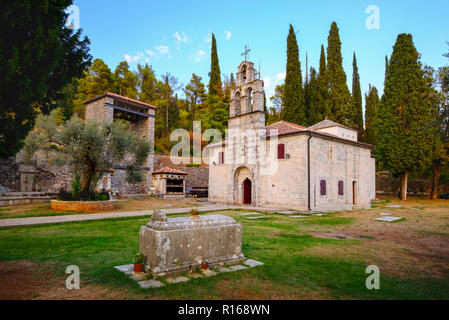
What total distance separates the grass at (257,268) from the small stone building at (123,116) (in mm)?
17303

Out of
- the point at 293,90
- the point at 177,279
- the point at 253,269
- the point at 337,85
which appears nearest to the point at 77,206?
the point at 177,279

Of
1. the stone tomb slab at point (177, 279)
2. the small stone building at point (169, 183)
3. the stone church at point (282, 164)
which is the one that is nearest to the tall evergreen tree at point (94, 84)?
the small stone building at point (169, 183)

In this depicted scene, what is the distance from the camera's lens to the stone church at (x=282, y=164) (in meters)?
17.9

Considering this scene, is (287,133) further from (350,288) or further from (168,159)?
(168,159)

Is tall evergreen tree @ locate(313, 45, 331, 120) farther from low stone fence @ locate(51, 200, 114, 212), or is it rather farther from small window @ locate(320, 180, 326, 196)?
low stone fence @ locate(51, 200, 114, 212)

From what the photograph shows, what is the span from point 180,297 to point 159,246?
3.36 feet

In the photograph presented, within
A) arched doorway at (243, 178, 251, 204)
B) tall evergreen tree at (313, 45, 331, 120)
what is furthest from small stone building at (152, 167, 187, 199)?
tall evergreen tree at (313, 45, 331, 120)

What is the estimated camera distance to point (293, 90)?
3356 centimetres

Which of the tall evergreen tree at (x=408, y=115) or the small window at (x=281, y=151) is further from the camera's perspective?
the tall evergreen tree at (x=408, y=115)

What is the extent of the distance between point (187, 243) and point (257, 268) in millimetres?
1539

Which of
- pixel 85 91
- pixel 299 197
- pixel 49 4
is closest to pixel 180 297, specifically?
pixel 49 4

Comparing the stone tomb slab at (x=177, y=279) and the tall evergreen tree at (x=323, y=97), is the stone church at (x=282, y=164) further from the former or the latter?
the stone tomb slab at (x=177, y=279)

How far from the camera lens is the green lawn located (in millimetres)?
4082

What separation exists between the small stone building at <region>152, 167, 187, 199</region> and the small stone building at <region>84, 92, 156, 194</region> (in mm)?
1567
